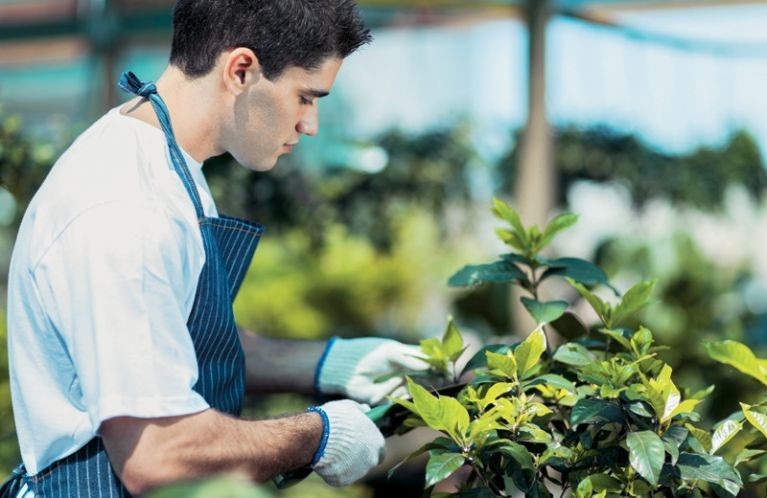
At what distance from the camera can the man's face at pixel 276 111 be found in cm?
157

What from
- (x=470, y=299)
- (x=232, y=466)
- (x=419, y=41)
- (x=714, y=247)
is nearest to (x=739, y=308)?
(x=714, y=247)

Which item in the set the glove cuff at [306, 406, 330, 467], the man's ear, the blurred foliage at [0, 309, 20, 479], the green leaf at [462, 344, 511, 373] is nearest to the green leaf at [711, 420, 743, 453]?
the green leaf at [462, 344, 511, 373]

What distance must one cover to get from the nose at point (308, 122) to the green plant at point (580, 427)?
1.38ft

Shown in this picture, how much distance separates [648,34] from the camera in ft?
17.7

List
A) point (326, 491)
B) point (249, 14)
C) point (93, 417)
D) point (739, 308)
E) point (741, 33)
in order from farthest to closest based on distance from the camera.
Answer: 1. point (741, 33)
2. point (739, 308)
3. point (326, 491)
4. point (249, 14)
5. point (93, 417)

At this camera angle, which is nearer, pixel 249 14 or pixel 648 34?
pixel 249 14

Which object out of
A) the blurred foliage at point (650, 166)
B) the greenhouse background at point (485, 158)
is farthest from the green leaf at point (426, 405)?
the blurred foliage at point (650, 166)

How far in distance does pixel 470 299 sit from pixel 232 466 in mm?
3968

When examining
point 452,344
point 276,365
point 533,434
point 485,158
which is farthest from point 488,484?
point 485,158

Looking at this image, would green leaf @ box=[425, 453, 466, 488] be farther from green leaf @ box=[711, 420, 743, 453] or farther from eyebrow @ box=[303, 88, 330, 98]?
eyebrow @ box=[303, 88, 330, 98]

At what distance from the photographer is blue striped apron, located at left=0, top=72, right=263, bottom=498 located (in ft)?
4.90

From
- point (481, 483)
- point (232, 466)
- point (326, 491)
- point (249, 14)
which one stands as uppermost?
point (249, 14)

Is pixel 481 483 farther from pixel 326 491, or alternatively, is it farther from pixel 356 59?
pixel 356 59

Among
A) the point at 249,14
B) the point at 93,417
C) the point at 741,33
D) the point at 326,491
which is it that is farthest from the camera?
the point at 741,33
